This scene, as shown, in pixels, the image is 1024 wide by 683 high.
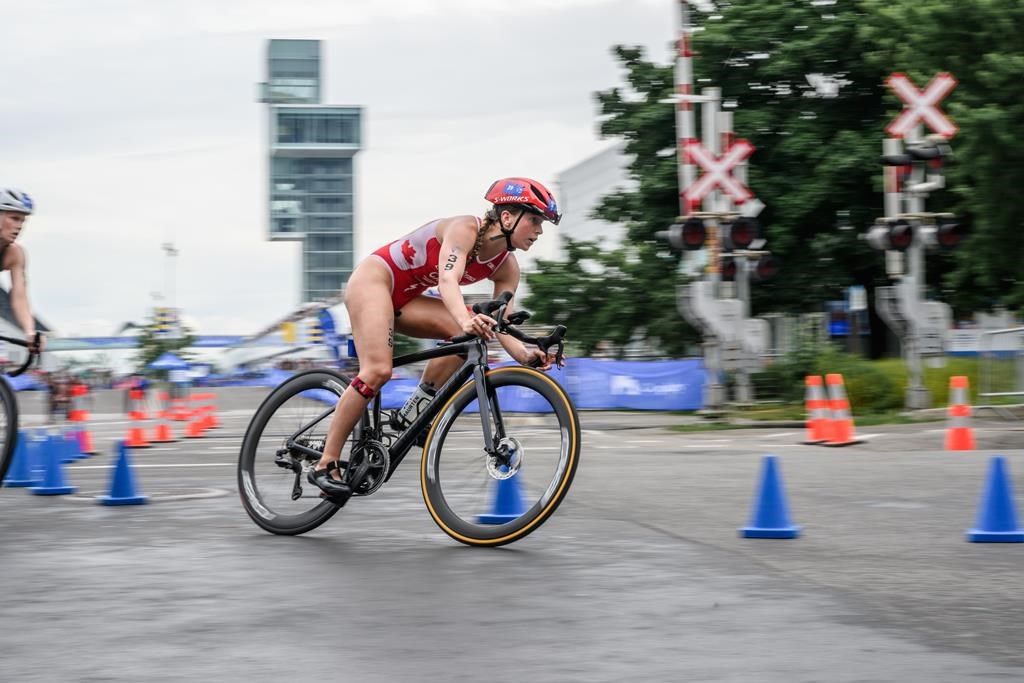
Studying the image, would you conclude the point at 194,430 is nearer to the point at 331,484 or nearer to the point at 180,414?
the point at 180,414

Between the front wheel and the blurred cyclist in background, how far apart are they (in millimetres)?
3500

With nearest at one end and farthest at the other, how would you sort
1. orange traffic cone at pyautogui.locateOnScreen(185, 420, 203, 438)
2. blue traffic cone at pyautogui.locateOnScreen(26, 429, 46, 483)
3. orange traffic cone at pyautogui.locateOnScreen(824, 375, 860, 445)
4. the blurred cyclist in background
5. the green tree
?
the blurred cyclist in background, blue traffic cone at pyautogui.locateOnScreen(26, 429, 46, 483), orange traffic cone at pyautogui.locateOnScreen(824, 375, 860, 445), orange traffic cone at pyautogui.locateOnScreen(185, 420, 203, 438), the green tree

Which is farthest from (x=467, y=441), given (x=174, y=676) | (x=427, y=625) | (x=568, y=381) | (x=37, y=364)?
(x=568, y=381)

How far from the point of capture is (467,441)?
23.4 feet

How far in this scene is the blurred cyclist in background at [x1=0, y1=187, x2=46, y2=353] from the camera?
361 inches

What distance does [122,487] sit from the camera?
936 centimetres

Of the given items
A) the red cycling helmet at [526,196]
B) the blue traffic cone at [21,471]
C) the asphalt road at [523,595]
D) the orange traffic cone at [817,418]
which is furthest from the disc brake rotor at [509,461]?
the orange traffic cone at [817,418]

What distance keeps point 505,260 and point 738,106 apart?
26955 millimetres

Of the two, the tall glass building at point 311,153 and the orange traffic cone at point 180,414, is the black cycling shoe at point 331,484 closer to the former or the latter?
the orange traffic cone at point 180,414

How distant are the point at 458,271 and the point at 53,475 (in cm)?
478

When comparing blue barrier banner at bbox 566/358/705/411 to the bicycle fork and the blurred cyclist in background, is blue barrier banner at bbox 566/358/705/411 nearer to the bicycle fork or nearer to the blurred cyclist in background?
the blurred cyclist in background

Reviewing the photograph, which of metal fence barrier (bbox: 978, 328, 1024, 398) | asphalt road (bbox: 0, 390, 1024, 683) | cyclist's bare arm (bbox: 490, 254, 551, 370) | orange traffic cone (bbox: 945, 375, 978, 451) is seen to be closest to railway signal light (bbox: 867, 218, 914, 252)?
metal fence barrier (bbox: 978, 328, 1024, 398)

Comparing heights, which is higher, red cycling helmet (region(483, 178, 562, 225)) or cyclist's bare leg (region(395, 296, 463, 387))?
red cycling helmet (region(483, 178, 562, 225))

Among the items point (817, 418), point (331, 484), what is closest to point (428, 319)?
point (331, 484)
